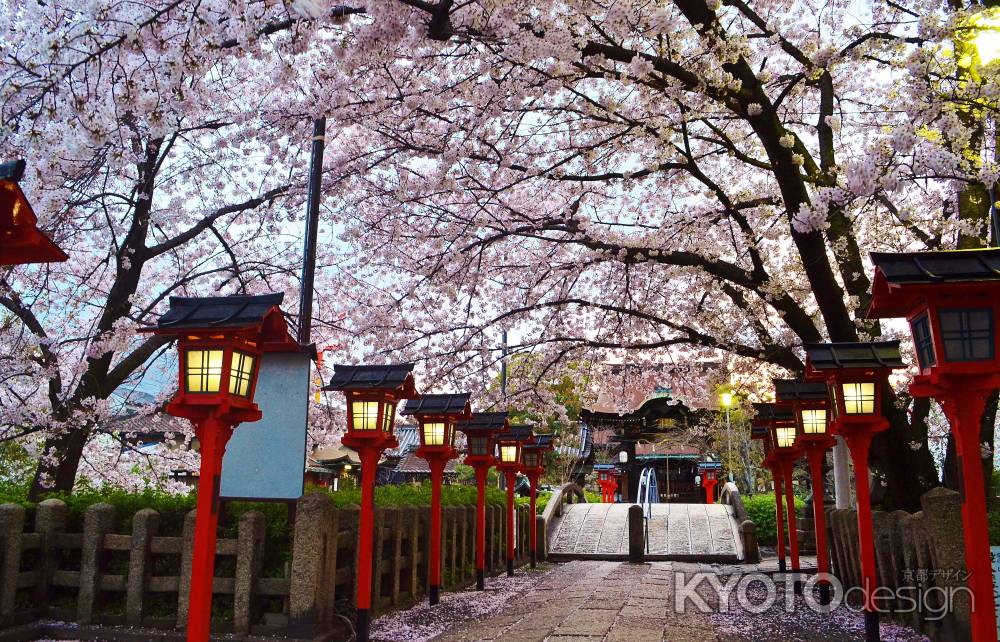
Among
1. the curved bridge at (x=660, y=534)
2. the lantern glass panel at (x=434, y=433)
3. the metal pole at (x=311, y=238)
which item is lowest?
the curved bridge at (x=660, y=534)

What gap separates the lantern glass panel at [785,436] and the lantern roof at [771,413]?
0.19m

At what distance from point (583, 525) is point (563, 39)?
17878 mm

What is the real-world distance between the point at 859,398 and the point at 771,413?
5897 mm

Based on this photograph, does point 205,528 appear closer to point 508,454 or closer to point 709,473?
point 508,454

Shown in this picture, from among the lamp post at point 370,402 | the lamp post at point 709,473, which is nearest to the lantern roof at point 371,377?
the lamp post at point 370,402

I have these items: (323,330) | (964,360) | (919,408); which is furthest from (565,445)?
(964,360)

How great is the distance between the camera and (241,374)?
5055mm

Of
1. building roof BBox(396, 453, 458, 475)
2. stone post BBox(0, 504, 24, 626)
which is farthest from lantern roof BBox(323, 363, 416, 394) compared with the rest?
building roof BBox(396, 453, 458, 475)

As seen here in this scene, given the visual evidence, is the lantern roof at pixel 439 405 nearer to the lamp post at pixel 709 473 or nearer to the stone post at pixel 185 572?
the stone post at pixel 185 572

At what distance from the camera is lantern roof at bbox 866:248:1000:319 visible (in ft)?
13.5

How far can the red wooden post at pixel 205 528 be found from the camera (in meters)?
4.60

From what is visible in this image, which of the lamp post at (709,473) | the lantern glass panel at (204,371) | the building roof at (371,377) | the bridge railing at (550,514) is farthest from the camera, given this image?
the lamp post at (709,473)

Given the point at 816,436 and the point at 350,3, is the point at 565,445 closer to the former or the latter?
the point at 816,436

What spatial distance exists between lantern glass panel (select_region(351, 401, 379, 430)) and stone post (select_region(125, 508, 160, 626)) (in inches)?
83.9
